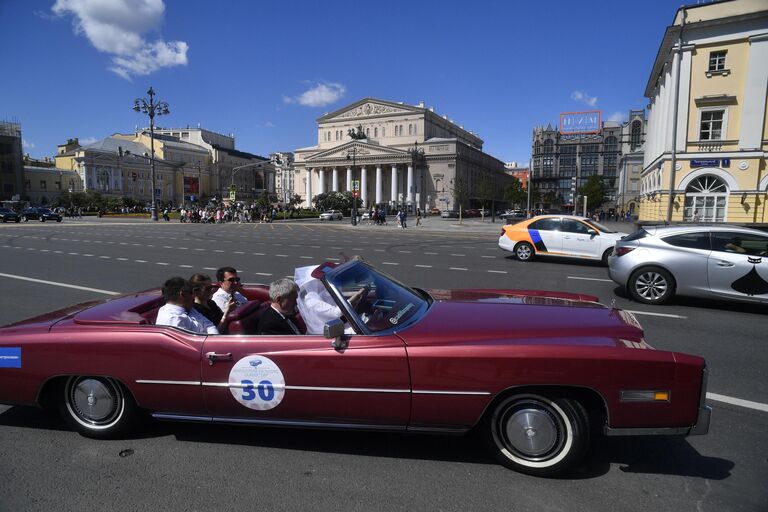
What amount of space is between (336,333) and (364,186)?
103515 mm

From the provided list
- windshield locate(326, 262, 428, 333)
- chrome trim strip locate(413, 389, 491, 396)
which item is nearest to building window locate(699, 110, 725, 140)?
windshield locate(326, 262, 428, 333)

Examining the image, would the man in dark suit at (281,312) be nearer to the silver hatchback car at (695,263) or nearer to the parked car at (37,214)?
the silver hatchback car at (695,263)

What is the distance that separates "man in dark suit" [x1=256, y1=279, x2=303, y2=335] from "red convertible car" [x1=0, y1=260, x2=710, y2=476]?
6.0 inches

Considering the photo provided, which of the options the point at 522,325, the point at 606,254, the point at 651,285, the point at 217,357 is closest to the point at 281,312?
the point at 217,357

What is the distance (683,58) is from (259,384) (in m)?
37.5

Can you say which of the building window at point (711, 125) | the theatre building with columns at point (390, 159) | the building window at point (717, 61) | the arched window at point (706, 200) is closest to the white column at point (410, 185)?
the theatre building with columns at point (390, 159)

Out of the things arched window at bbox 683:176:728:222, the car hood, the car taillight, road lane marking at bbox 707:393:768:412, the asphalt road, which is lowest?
the asphalt road

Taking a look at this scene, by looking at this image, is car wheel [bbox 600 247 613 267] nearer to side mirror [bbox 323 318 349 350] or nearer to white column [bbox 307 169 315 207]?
side mirror [bbox 323 318 349 350]

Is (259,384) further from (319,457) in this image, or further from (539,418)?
(539,418)

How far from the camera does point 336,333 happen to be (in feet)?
9.41

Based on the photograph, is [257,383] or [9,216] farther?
[9,216]

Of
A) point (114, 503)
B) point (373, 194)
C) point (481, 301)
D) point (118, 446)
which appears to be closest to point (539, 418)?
point (481, 301)

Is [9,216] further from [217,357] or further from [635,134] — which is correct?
[635,134]

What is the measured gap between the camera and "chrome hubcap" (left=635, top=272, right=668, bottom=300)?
8041 millimetres
